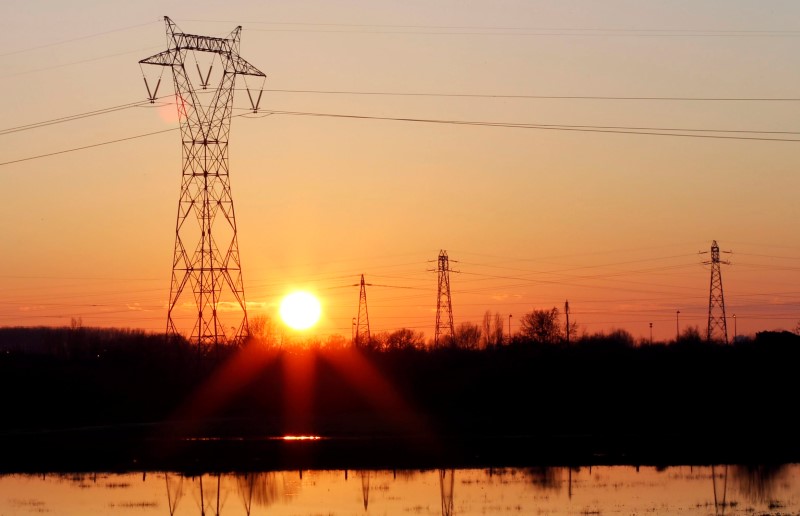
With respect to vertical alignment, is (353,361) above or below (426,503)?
above

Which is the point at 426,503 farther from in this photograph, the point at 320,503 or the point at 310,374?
the point at 310,374

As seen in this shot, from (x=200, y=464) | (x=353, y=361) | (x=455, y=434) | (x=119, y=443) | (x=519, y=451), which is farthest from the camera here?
(x=353, y=361)

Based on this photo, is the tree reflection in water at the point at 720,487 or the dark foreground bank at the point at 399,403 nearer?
the tree reflection in water at the point at 720,487

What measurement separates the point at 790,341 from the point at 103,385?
5511cm

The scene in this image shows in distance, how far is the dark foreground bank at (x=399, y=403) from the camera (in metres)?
60.5

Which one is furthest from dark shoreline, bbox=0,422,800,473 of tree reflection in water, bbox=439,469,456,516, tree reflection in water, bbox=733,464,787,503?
tree reflection in water, bbox=733,464,787,503

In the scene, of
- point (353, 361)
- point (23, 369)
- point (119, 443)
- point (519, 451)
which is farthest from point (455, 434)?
point (23, 369)

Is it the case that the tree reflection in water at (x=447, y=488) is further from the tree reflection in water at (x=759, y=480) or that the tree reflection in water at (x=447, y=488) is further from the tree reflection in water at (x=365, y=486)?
the tree reflection in water at (x=759, y=480)

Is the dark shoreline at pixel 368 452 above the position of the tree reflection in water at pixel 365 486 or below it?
above

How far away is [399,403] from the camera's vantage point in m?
84.3

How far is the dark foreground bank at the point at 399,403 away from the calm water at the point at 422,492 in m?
6.73

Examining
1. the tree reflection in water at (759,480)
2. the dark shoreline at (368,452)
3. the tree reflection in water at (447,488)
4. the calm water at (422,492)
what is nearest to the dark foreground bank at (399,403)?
the dark shoreline at (368,452)

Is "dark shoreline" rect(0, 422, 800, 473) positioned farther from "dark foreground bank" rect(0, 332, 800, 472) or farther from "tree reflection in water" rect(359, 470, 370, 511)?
"tree reflection in water" rect(359, 470, 370, 511)

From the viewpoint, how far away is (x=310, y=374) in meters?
88.4
